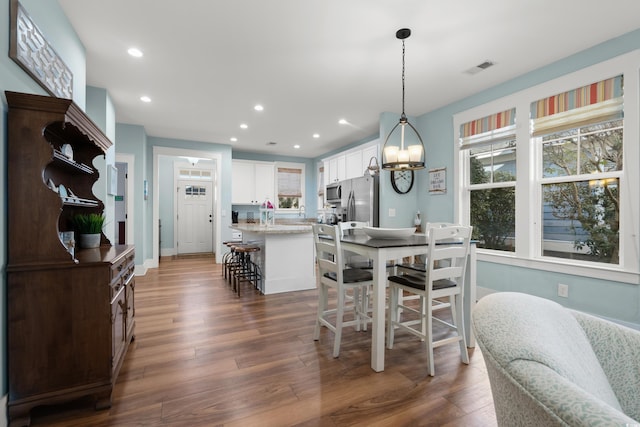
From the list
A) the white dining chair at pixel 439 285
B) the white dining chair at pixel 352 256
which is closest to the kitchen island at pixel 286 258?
the white dining chair at pixel 352 256

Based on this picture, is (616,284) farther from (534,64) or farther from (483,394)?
(534,64)

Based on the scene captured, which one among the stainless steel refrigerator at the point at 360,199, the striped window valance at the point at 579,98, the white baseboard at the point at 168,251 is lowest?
the white baseboard at the point at 168,251

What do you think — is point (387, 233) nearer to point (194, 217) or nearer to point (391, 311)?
point (391, 311)

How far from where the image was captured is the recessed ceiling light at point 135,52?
287 cm

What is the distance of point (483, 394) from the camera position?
5.93 feet

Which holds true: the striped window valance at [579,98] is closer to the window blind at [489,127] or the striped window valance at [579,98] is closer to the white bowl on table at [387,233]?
the window blind at [489,127]

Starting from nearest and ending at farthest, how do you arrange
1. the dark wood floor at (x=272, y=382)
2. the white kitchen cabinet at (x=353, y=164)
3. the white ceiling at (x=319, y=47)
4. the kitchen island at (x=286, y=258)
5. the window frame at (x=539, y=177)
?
1. the dark wood floor at (x=272, y=382)
2. the white ceiling at (x=319, y=47)
3. the window frame at (x=539, y=177)
4. the kitchen island at (x=286, y=258)
5. the white kitchen cabinet at (x=353, y=164)

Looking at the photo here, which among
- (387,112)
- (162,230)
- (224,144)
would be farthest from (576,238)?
(162,230)

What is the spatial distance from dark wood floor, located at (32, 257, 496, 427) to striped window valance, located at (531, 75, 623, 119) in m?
2.59

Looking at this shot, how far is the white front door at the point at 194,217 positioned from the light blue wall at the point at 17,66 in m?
5.39

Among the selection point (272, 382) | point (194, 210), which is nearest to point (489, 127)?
point (272, 382)

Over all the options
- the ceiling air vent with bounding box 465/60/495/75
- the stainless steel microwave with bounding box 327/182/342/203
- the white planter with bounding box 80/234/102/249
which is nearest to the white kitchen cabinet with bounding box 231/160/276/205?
the stainless steel microwave with bounding box 327/182/342/203

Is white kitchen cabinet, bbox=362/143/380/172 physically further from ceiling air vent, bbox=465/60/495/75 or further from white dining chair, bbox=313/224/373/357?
white dining chair, bbox=313/224/373/357

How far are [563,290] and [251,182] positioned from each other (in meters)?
6.20
